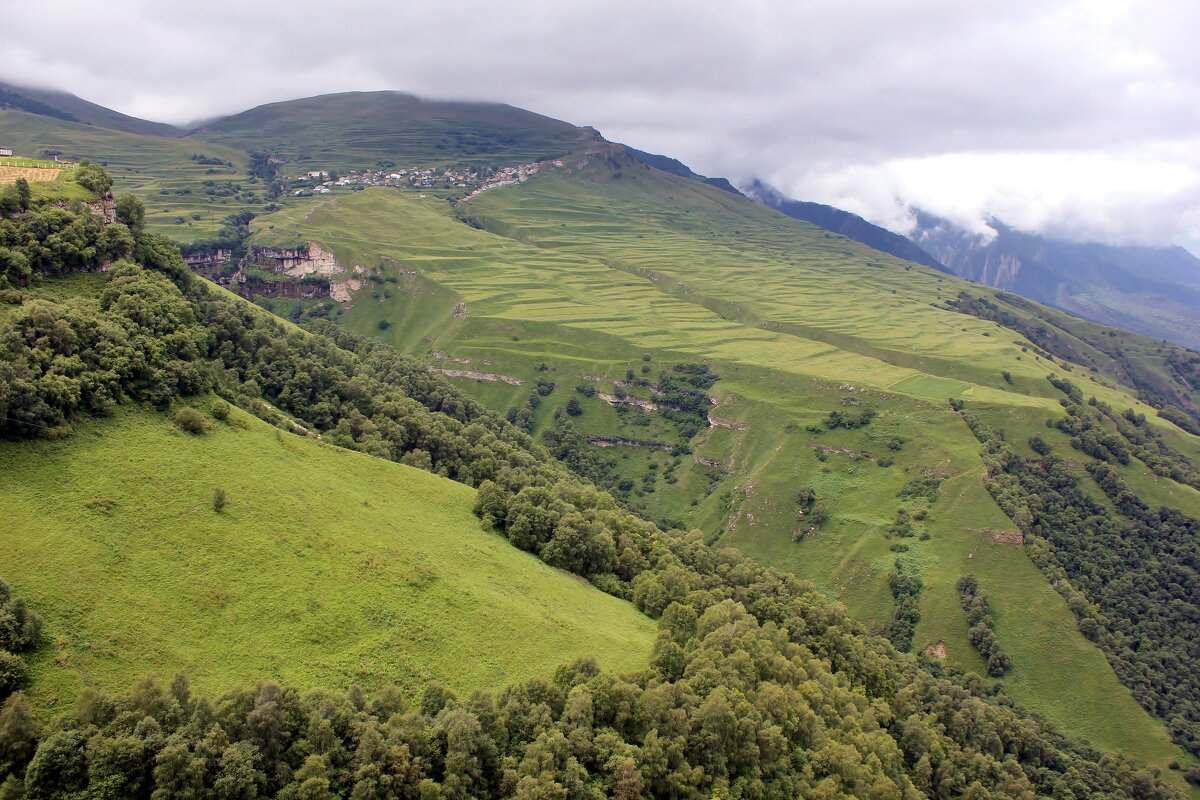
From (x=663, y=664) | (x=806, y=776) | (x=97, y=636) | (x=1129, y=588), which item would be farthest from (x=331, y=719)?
(x=1129, y=588)

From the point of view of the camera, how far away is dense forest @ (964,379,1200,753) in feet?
412

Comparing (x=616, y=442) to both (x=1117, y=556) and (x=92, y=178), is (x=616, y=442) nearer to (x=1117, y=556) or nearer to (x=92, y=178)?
(x=1117, y=556)

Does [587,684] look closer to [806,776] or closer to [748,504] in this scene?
[806,776]

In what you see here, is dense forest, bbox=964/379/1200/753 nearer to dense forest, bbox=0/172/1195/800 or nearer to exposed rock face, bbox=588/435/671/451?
dense forest, bbox=0/172/1195/800

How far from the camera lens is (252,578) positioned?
189 feet

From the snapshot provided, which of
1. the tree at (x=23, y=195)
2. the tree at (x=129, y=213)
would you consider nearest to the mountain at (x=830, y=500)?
the tree at (x=129, y=213)

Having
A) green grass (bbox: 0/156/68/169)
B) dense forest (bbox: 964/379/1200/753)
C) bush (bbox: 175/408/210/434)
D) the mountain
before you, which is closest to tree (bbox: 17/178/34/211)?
the mountain

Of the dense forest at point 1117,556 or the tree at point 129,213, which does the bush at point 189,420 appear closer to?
the tree at point 129,213

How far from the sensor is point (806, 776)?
6109 cm

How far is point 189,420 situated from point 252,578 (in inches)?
855

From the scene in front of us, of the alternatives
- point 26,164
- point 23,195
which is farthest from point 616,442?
point 23,195

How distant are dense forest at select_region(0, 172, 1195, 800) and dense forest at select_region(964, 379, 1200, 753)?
2402cm

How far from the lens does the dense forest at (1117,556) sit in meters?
126

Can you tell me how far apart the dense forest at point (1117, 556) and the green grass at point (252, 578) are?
354 ft
